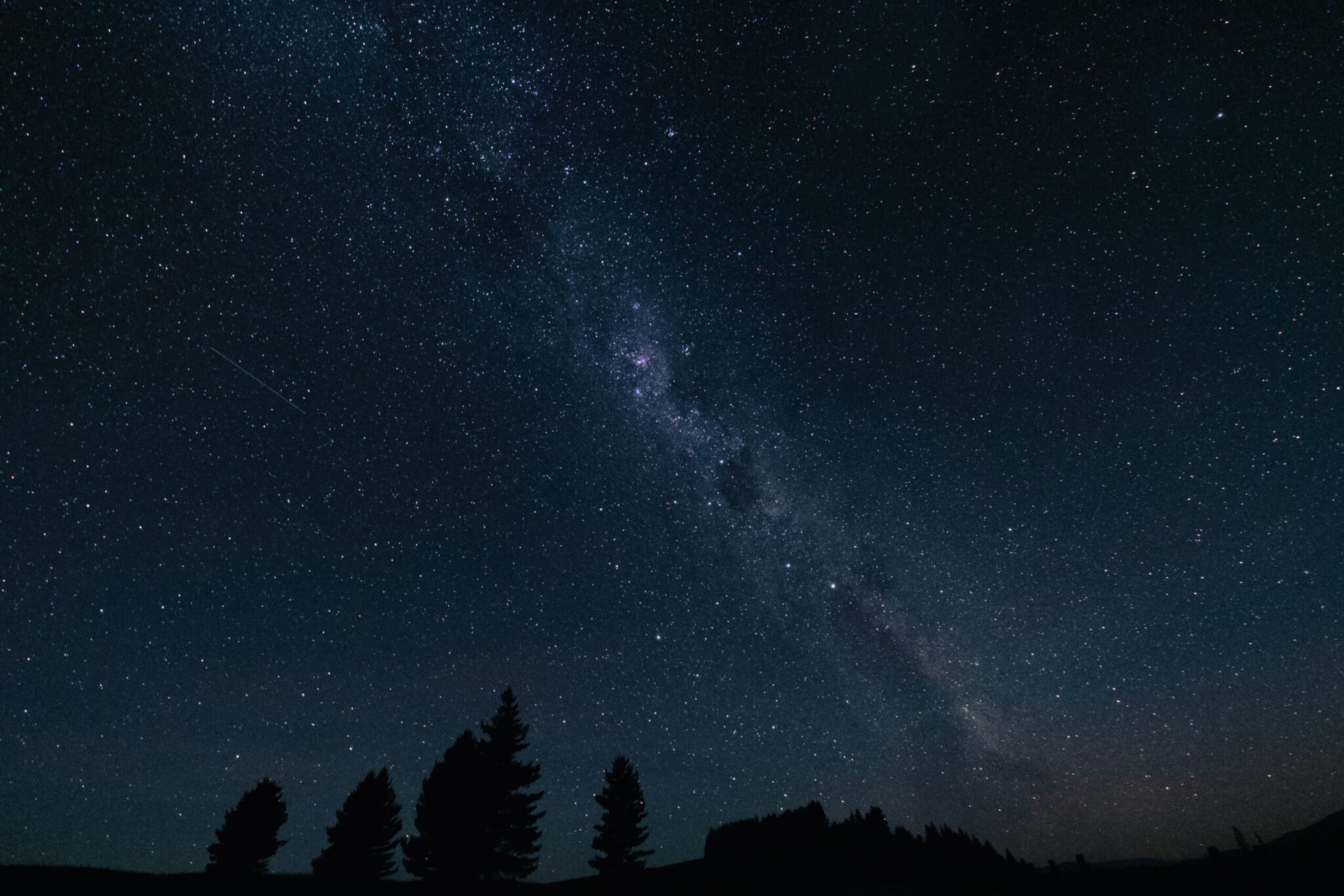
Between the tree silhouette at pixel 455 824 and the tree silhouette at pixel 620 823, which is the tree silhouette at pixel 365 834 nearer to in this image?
the tree silhouette at pixel 455 824

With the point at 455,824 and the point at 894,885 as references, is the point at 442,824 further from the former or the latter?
the point at 894,885

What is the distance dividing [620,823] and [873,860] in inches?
951

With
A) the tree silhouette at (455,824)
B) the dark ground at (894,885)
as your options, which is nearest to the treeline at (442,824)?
the tree silhouette at (455,824)

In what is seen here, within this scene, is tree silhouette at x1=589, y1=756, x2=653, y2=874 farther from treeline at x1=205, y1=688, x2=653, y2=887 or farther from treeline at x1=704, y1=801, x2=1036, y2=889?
treeline at x1=704, y1=801, x2=1036, y2=889

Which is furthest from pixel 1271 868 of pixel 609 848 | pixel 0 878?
pixel 0 878

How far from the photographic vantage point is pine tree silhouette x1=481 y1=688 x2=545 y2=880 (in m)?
33.7

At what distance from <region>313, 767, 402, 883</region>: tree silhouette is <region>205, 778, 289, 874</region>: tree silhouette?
4168 millimetres

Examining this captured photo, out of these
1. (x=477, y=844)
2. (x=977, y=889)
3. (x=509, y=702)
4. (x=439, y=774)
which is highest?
(x=509, y=702)

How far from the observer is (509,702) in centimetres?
3788

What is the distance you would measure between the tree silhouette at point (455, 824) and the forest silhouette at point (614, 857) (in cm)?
6

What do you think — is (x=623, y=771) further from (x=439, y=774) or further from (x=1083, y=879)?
(x=1083, y=879)

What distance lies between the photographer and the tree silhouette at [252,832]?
33.7 meters

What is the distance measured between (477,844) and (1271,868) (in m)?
34.9

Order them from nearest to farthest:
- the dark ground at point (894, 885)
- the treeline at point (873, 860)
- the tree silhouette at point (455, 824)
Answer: the dark ground at point (894, 885), the treeline at point (873, 860), the tree silhouette at point (455, 824)
